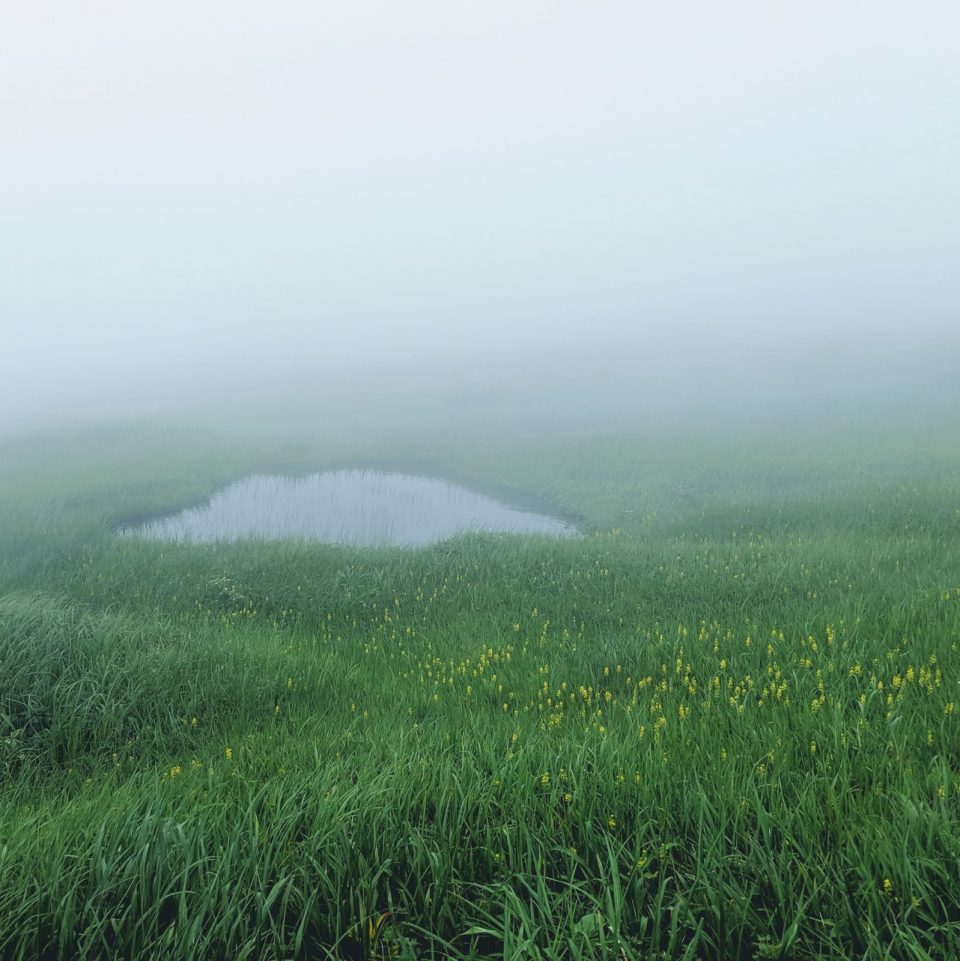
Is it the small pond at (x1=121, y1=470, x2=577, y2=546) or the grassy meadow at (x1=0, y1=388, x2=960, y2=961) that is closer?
the grassy meadow at (x1=0, y1=388, x2=960, y2=961)

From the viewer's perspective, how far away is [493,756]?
3273mm

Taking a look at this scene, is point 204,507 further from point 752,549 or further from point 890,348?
point 890,348

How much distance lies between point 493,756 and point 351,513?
67.8 ft

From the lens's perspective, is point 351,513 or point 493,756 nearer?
point 493,756

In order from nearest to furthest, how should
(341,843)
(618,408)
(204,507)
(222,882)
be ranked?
(222,882), (341,843), (204,507), (618,408)

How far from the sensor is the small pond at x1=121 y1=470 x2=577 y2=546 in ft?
66.2

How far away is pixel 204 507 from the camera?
24297 mm

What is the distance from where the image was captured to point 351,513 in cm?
2327

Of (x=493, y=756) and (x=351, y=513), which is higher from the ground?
(x=493, y=756)

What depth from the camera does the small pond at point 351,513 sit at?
2017 centimetres

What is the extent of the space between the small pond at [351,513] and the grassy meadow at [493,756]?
7818mm

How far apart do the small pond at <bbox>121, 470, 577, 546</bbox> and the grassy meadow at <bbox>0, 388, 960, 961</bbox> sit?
782 centimetres

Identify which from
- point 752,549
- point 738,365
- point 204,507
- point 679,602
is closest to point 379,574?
point 679,602

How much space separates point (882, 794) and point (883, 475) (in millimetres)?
22490
